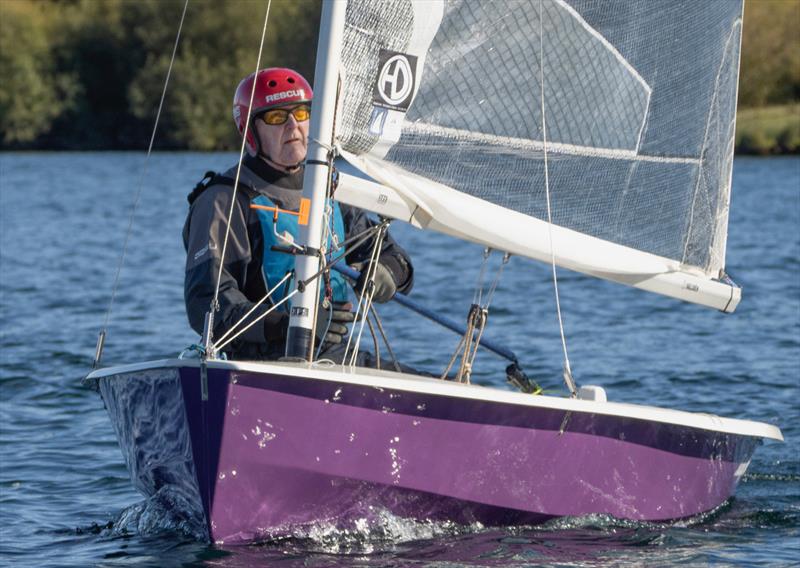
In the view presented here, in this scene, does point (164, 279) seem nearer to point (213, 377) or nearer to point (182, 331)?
point (182, 331)

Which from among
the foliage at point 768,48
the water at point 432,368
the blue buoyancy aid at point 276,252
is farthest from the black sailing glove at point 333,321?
the foliage at point 768,48

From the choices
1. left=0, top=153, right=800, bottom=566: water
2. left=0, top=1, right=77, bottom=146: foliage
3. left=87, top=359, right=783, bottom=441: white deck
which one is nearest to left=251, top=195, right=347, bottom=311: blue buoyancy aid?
left=87, top=359, right=783, bottom=441: white deck

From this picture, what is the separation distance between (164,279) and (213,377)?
11214 mm

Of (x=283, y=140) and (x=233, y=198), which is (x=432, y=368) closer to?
(x=283, y=140)

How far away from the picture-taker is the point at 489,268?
17172 mm

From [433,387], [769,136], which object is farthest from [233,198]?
[769,136]

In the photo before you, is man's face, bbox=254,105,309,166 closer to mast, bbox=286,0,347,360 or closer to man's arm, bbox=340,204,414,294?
man's arm, bbox=340,204,414,294

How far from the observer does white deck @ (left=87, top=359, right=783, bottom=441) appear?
194 inches

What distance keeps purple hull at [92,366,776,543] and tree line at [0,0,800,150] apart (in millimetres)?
41734

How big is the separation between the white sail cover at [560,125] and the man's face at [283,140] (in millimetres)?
564

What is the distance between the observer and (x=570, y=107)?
5.81 m

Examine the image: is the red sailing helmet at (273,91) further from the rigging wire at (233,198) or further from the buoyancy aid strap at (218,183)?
the buoyancy aid strap at (218,183)

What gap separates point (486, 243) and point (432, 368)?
4957mm

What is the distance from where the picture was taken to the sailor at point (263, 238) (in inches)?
217
